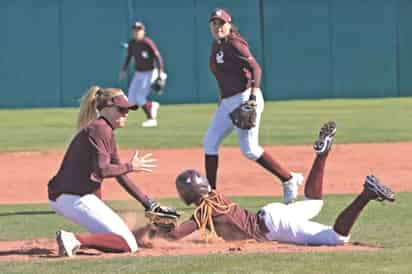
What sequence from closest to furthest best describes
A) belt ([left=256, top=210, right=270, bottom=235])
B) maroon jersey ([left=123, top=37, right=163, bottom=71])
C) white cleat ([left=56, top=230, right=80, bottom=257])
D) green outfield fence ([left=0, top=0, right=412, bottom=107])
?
white cleat ([left=56, top=230, right=80, bottom=257])
belt ([left=256, top=210, right=270, bottom=235])
maroon jersey ([left=123, top=37, right=163, bottom=71])
green outfield fence ([left=0, top=0, right=412, bottom=107])

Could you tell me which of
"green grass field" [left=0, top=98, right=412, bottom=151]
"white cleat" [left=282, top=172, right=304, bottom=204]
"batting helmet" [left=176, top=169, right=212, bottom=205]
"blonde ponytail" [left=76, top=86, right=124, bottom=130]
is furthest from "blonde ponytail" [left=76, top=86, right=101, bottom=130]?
"green grass field" [left=0, top=98, right=412, bottom=151]

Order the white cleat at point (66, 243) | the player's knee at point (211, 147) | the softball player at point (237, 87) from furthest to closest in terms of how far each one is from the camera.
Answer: the player's knee at point (211, 147), the softball player at point (237, 87), the white cleat at point (66, 243)

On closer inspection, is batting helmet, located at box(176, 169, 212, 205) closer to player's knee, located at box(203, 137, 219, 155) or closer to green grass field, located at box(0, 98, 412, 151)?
player's knee, located at box(203, 137, 219, 155)

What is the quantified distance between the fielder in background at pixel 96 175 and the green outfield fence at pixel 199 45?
73.0ft

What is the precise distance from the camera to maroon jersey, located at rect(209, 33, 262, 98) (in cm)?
1068

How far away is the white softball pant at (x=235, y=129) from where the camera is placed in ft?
35.4

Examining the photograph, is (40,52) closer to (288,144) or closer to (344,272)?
(288,144)

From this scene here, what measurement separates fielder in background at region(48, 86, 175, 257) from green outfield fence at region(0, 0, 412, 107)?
22.3 meters

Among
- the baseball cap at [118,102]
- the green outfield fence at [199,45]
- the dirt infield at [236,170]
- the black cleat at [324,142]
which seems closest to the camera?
the baseball cap at [118,102]

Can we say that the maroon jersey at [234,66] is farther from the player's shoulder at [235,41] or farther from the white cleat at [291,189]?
the white cleat at [291,189]

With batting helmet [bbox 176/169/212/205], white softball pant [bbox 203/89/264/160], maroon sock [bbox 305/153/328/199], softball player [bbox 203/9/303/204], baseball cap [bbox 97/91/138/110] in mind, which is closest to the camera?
baseball cap [bbox 97/91/138/110]

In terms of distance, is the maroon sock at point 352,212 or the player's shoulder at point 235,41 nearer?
the maroon sock at point 352,212

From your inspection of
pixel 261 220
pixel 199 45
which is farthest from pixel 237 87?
pixel 199 45

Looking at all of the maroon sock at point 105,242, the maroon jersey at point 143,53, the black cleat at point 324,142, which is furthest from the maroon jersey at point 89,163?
the maroon jersey at point 143,53
